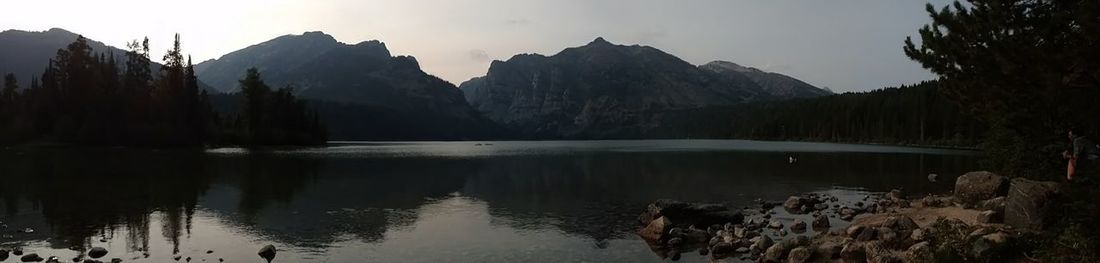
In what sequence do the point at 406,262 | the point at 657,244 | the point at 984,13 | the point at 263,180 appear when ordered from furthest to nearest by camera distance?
1. the point at 263,180
2. the point at 657,244
3. the point at 406,262
4. the point at 984,13

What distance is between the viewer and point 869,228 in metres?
27.2

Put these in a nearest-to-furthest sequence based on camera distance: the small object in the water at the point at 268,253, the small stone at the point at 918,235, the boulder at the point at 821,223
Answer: the small stone at the point at 918,235 < the small object in the water at the point at 268,253 < the boulder at the point at 821,223

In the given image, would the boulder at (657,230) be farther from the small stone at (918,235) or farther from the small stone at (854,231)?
the small stone at (918,235)

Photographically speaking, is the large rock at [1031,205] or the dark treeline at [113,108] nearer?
the large rock at [1031,205]

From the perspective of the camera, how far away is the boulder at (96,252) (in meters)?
26.1

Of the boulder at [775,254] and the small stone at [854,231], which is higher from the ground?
the small stone at [854,231]

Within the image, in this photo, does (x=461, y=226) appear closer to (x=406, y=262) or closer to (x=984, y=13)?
(x=406, y=262)

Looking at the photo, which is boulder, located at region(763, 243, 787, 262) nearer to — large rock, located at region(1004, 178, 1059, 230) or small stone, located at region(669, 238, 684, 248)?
small stone, located at region(669, 238, 684, 248)

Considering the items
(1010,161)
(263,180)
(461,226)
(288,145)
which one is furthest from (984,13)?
(288,145)

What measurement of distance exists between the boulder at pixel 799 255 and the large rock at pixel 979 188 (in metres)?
16.3

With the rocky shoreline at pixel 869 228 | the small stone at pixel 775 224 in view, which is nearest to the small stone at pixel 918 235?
the rocky shoreline at pixel 869 228

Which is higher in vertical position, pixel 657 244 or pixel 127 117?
pixel 127 117

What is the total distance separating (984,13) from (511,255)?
20647 mm

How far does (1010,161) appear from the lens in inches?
1405
